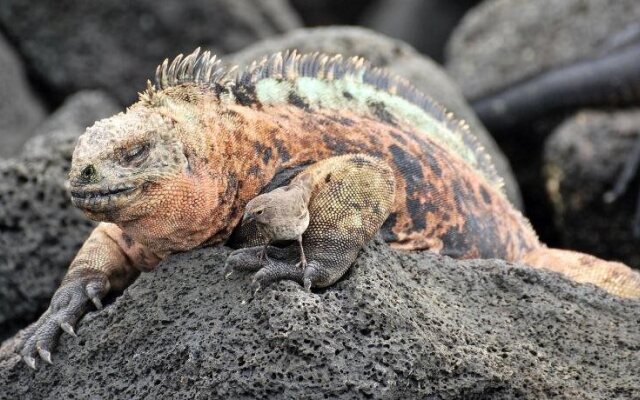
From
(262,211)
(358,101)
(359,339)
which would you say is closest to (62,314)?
(262,211)

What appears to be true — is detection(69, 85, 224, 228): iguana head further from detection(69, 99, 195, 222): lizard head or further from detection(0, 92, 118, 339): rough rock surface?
detection(0, 92, 118, 339): rough rock surface

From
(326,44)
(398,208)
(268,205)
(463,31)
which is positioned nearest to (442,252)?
(398,208)

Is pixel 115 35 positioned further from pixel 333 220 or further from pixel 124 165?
pixel 333 220

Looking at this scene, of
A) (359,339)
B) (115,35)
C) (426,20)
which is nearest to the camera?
(359,339)

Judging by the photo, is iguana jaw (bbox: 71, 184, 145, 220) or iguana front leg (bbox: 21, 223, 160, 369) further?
iguana front leg (bbox: 21, 223, 160, 369)

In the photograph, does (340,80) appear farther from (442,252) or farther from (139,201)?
(139,201)

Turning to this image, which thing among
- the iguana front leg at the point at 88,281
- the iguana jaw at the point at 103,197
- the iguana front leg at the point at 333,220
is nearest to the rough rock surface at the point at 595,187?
the iguana front leg at the point at 333,220

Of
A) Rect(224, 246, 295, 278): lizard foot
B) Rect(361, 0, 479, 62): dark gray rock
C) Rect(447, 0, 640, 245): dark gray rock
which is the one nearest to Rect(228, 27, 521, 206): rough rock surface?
Rect(447, 0, 640, 245): dark gray rock
